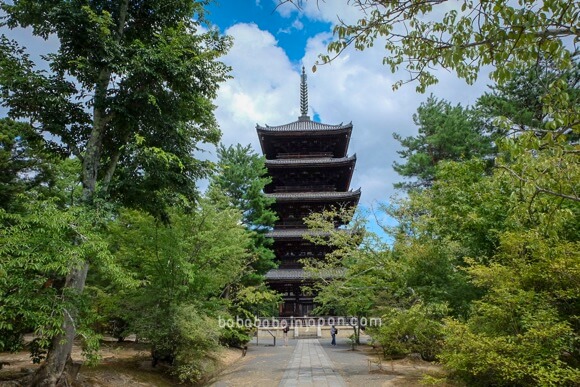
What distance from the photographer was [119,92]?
28.3 ft

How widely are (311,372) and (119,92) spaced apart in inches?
377

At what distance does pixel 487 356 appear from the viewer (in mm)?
5676

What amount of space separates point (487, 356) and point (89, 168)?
29.4 feet

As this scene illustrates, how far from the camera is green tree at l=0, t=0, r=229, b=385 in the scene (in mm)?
7930

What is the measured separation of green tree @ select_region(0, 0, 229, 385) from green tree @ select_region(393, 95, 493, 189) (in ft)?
59.8

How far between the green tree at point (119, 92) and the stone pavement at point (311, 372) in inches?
224

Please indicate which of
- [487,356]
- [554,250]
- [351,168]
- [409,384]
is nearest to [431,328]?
[409,384]

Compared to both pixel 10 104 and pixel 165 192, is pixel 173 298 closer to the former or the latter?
pixel 165 192

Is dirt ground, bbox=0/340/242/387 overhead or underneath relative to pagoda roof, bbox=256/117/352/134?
underneath

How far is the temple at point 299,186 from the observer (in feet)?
88.3

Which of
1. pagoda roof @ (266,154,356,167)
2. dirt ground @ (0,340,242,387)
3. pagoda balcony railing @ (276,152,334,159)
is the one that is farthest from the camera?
pagoda balcony railing @ (276,152,334,159)

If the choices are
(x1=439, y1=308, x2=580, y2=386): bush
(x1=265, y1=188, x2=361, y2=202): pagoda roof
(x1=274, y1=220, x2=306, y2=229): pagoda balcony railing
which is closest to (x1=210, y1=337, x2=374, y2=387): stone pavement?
(x1=439, y1=308, x2=580, y2=386): bush

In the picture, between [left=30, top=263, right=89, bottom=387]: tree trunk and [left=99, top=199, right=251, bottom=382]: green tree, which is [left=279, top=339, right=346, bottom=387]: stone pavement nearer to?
[left=99, top=199, right=251, bottom=382]: green tree

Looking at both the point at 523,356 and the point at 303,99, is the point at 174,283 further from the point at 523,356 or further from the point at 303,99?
the point at 303,99
